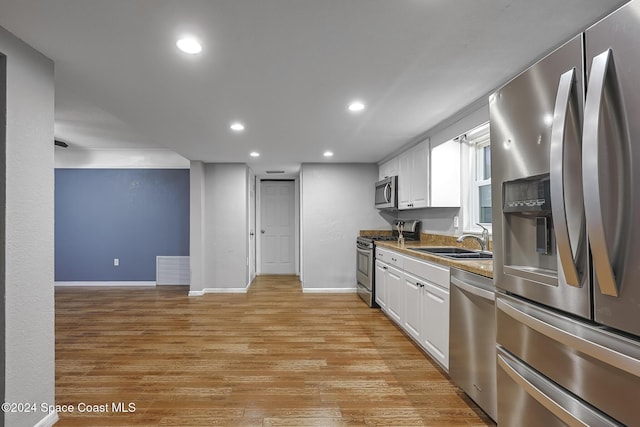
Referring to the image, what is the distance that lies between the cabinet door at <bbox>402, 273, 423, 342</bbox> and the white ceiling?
5.21 feet

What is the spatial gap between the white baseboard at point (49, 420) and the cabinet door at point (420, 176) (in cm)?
352

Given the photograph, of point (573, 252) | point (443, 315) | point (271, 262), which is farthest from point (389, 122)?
point (271, 262)

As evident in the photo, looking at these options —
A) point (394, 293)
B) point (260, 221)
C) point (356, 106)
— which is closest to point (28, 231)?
point (356, 106)

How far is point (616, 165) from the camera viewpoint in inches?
33.0

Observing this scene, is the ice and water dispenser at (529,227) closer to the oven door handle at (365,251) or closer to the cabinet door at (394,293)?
the cabinet door at (394,293)

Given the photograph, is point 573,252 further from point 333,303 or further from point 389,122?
point 333,303

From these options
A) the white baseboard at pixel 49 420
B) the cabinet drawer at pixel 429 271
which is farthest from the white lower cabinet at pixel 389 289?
the white baseboard at pixel 49 420

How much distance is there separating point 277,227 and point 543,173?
20.6 feet

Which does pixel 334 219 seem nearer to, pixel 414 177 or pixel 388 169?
pixel 388 169

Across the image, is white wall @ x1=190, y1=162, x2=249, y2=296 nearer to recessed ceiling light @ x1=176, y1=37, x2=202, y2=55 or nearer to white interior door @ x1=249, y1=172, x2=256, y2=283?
white interior door @ x1=249, y1=172, x2=256, y2=283

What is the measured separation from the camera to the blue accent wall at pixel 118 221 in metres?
5.67

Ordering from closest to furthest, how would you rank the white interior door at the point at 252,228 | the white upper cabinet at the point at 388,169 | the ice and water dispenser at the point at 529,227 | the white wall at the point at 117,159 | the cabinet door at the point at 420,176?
the ice and water dispenser at the point at 529,227 → the cabinet door at the point at 420,176 → the white upper cabinet at the point at 388,169 → the white wall at the point at 117,159 → the white interior door at the point at 252,228

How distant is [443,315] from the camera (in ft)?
7.77

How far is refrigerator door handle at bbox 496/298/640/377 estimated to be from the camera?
2.73ft
